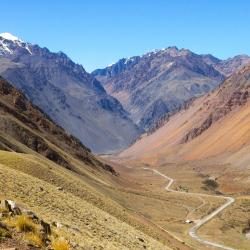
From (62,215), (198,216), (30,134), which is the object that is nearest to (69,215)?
(62,215)

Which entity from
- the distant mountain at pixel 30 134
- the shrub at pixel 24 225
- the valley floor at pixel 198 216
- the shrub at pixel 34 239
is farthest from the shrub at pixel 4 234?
the distant mountain at pixel 30 134

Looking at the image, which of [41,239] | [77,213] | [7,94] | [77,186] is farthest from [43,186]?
[7,94]

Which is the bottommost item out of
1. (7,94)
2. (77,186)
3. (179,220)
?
(179,220)

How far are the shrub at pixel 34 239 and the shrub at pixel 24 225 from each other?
38cm

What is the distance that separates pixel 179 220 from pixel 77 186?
32861 millimetres

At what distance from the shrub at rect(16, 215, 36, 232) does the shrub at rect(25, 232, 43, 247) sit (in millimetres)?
384

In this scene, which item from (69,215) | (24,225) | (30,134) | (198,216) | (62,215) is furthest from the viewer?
(30,134)

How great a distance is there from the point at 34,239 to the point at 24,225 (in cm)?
119

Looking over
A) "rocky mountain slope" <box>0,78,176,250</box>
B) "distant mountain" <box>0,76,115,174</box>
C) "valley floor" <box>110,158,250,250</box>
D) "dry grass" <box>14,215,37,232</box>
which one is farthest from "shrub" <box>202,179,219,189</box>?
"dry grass" <box>14,215,37,232</box>

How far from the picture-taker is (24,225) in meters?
21.6

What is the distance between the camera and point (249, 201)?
110m

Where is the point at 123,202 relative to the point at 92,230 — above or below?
below

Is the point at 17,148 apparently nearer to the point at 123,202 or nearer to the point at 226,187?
the point at 123,202

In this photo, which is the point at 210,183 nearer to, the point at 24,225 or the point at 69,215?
the point at 69,215
